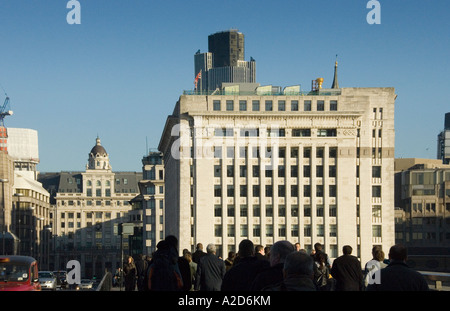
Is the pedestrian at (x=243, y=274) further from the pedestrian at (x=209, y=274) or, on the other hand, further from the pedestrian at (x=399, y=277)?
the pedestrian at (x=209, y=274)

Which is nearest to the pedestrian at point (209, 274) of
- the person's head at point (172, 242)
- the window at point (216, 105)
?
the person's head at point (172, 242)

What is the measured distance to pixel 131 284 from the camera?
110 feet

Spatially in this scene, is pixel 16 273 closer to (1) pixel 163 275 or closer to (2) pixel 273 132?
(1) pixel 163 275

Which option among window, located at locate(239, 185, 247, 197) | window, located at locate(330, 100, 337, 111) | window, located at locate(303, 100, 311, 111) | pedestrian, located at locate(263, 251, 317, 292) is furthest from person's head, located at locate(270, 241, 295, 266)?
window, located at locate(330, 100, 337, 111)

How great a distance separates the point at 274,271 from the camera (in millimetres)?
12773

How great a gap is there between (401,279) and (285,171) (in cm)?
9655

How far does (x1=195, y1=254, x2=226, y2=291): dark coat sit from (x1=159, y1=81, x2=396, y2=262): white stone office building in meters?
86.7

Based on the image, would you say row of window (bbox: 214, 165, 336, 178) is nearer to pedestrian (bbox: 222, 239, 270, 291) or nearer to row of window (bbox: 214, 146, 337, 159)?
row of window (bbox: 214, 146, 337, 159)

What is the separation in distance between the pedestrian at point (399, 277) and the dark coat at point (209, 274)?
712 centimetres

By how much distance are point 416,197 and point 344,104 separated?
56.5 metres

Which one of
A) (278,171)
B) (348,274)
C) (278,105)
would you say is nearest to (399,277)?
(348,274)

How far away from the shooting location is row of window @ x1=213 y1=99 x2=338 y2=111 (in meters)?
109

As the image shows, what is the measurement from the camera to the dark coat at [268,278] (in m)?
12.6
